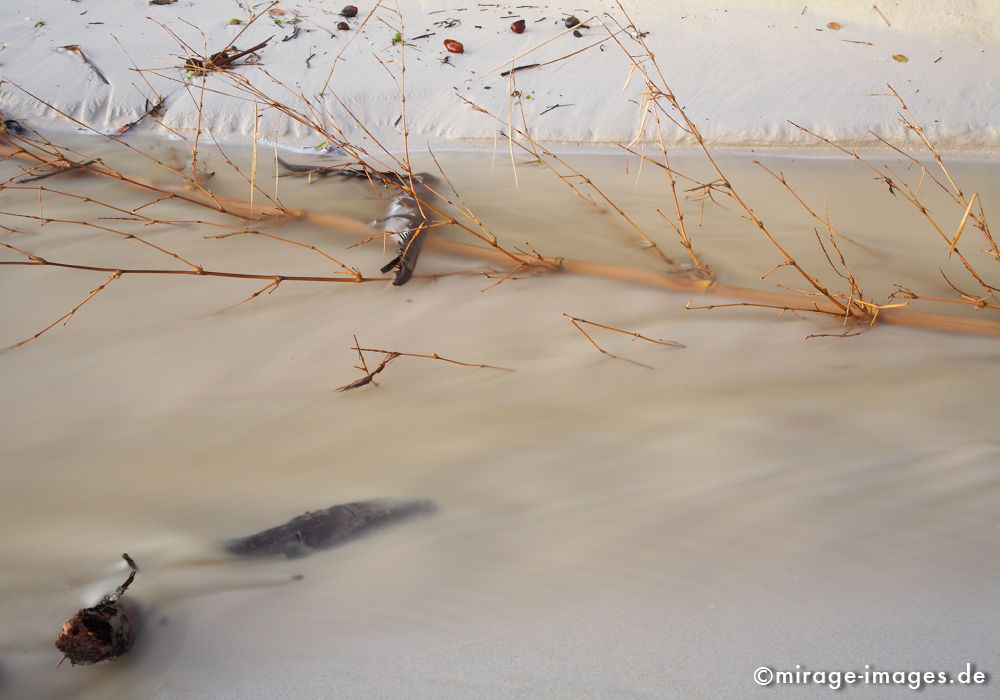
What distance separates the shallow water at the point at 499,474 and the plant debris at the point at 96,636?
0.03 meters

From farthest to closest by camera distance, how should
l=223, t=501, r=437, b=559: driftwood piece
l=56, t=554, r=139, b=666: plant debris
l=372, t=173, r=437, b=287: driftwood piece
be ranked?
l=372, t=173, r=437, b=287: driftwood piece → l=223, t=501, r=437, b=559: driftwood piece → l=56, t=554, r=139, b=666: plant debris

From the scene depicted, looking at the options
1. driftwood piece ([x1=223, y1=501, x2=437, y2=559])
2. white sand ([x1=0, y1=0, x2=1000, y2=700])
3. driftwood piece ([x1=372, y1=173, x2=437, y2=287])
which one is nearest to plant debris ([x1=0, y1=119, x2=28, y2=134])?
white sand ([x1=0, y1=0, x2=1000, y2=700])

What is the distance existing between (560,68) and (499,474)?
86.7 inches

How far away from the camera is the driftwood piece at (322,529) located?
1.44m

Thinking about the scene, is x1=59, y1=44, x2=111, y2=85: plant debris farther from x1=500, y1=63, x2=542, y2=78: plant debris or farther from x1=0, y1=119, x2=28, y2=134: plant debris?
x1=500, y1=63, x2=542, y2=78: plant debris

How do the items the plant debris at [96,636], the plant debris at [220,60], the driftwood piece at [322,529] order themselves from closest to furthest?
the plant debris at [96,636] < the driftwood piece at [322,529] < the plant debris at [220,60]

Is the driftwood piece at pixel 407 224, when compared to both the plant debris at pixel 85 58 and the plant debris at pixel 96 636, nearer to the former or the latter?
the plant debris at pixel 96 636

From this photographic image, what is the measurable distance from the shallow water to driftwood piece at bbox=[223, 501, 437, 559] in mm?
32

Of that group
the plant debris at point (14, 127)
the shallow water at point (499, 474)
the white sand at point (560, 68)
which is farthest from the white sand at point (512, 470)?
the plant debris at point (14, 127)

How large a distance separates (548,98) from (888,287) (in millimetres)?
1593

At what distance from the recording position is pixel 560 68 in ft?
10.5

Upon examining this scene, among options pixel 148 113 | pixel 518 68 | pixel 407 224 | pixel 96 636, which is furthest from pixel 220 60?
pixel 96 636

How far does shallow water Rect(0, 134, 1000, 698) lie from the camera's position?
1.24m

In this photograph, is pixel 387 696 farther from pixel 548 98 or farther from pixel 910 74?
pixel 910 74
